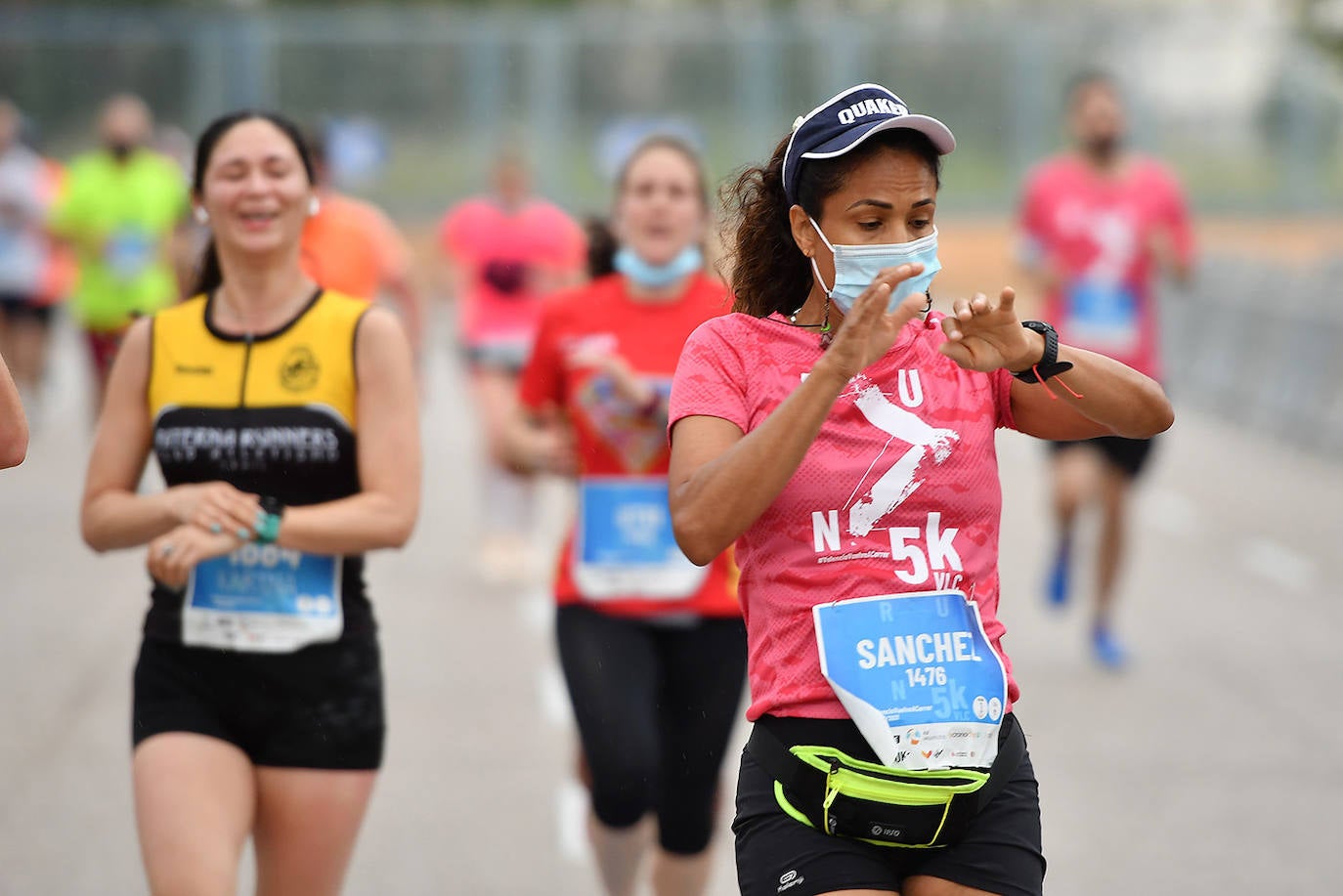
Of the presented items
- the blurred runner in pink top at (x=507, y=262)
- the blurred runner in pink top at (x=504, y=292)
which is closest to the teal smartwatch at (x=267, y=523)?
the blurred runner in pink top at (x=504, y=292)

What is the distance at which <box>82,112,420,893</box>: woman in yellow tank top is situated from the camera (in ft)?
13.7

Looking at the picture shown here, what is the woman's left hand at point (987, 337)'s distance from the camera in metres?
3.12

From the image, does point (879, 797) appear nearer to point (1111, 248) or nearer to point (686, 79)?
point (1111, 248)

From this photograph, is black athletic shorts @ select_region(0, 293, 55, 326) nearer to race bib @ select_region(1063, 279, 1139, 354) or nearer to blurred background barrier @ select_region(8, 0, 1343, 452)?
race bib @ select_region(1063, 279, 1139, 354)

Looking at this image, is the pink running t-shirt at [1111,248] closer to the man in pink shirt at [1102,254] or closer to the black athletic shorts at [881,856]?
the man in pink shirt at [1102,254]

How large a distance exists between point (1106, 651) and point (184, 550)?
576 cm

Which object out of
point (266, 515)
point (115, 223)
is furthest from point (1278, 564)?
point (266, 515)

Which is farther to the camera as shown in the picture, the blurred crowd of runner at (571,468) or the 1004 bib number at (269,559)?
the 1004 bib number at (269,559)

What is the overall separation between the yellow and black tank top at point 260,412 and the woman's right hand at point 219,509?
0.40 ft

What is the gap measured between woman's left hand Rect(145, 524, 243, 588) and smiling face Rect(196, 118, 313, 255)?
682 mm

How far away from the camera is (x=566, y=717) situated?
8.15m

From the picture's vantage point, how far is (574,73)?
3098cm

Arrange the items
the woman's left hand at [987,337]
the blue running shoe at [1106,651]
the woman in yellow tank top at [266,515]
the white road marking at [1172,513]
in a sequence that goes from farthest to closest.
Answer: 1. the white road marking at [1172,513]
2. the blue running shoe at [1106,651]
3. the woman in yellow tank top at [266,515]
4. the woman's left hand at [987,337]

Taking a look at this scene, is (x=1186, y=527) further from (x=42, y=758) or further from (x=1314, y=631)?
(x=42, y=758)
